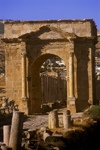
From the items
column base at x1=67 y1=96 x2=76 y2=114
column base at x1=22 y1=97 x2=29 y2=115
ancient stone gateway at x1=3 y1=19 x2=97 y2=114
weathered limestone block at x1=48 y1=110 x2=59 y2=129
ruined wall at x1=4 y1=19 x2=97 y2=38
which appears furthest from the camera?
ruined wall at x1=4 y1=19 x2=97 y2=38

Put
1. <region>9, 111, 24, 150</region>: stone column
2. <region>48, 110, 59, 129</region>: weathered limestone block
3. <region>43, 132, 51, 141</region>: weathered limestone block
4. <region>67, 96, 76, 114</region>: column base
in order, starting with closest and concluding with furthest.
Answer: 1. <region>9, 111, 24, 150</region>: stone column
2. <region>43, 132, 51, 141</region>: weathered limestone block
3. <region>48, 110, 59, 129</region>: weathered limestone block
4. <region>67, 96, 76, 114</region>: column base

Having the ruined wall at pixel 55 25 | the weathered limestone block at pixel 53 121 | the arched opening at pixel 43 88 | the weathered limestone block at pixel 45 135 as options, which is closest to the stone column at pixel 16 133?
the weathered limestone block at pixel 45 135

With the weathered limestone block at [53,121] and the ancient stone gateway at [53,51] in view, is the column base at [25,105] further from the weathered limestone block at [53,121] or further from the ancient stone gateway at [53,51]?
the weathered limestone block at [53,121]

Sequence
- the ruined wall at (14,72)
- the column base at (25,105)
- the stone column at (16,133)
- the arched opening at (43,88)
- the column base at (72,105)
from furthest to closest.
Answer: the arched opening at (43,88)
the ruined wall at (14,72)
the column base at (25,105)
the column base at (72,105)
the stone column at (16,133)

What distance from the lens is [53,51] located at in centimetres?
→ 2002

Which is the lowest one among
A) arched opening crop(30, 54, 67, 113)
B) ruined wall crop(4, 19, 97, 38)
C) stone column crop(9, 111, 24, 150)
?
stone column crop(9, 111, 24, 150)

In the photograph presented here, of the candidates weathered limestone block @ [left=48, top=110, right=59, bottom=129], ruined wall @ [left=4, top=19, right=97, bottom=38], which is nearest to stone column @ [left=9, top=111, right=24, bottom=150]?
weathered limestone block @ [left=48, top=110, right=59, bottom=129]

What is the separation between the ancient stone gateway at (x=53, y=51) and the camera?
64.8ft

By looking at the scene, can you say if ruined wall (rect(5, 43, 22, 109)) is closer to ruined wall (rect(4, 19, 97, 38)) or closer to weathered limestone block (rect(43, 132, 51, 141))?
ruined wall (rect(4, 19, 97, 38))

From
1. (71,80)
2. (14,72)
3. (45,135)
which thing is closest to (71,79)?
(71,80)

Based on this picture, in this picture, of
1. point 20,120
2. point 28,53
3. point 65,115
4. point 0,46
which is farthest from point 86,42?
point 0,46

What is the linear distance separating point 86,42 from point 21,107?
19.7ft

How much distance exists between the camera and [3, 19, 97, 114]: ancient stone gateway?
19.8m

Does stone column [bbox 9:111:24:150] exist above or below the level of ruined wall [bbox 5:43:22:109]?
below
